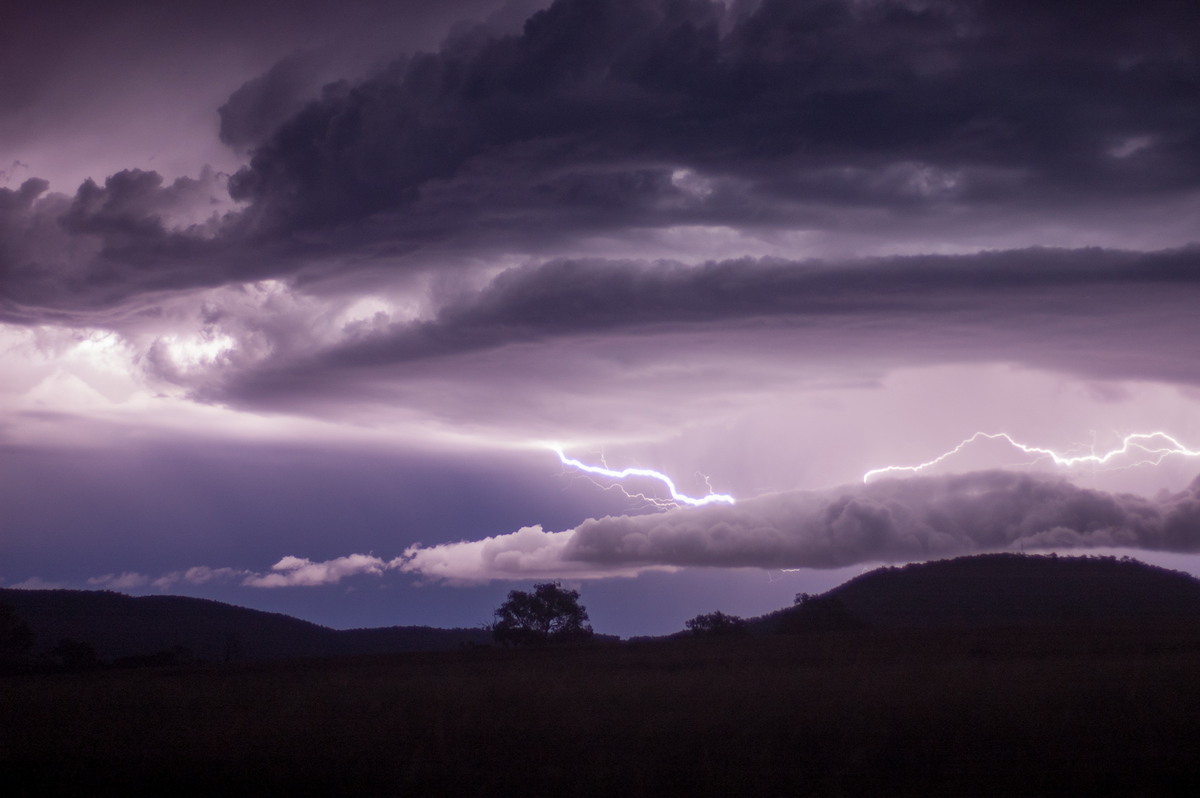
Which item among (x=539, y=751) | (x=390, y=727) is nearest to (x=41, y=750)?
(x=390, y=727)

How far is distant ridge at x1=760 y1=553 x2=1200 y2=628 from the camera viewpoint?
75812 mm

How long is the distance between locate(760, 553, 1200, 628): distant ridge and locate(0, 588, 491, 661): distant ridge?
39.0 meters

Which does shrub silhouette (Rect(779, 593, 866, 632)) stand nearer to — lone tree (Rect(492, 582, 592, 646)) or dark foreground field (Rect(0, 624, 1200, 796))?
lone tree (Rect(492, 582, 592, 646))

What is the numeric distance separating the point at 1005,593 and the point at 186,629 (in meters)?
86.2

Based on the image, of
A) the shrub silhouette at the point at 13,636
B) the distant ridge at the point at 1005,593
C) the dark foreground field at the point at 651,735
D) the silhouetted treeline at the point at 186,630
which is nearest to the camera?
the dark foreground field at the point at 651,735

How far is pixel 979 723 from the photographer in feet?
47.4

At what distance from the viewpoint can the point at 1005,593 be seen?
87562mm

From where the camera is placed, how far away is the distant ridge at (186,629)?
86.5m

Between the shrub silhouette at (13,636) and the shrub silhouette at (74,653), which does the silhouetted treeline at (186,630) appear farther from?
the shrub silhouette at (74,653)

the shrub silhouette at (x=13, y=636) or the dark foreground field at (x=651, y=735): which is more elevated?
the dark foreground field at (x=651, y=735)

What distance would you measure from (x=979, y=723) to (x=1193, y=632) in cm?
3291

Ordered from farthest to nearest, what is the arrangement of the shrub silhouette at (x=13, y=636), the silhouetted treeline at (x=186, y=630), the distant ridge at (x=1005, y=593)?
the silhouetted treeline at (x=186, y=630), the distant ridge at (x=1005, y=593), the shrub silhouette at (x=13, y=636)

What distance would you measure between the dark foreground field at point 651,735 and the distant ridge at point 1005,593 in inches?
2022

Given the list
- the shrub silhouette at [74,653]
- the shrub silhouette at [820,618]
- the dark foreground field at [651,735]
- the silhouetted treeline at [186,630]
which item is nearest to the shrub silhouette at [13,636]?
the shrub silhouette at [74,653]
